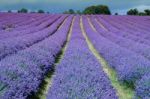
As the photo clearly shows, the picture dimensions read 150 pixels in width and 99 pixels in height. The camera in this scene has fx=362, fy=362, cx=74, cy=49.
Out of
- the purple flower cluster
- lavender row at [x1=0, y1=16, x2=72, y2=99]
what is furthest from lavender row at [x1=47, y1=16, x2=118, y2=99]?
the purple flower cluster

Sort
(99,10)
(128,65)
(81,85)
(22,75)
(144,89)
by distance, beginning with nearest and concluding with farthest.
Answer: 1. (81,85)
2. (144,89)
3. (22,75)
4. (128,65)
5. (99,10)

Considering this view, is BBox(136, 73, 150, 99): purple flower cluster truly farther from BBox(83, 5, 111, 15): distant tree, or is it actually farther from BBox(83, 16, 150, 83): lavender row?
BBox(83, 5, 111, 15): distant tree

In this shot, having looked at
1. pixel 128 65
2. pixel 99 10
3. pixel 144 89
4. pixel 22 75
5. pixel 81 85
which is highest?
pixel 81 85

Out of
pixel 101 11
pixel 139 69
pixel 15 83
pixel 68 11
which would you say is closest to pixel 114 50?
pixel 139 69

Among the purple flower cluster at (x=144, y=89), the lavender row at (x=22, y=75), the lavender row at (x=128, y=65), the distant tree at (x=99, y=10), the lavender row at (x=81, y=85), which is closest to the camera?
the lavender row at (x=81, y=85)

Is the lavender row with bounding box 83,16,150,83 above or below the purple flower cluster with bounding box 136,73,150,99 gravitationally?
below

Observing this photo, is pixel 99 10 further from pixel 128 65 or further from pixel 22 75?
pixel 22 75

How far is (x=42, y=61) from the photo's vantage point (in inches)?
440

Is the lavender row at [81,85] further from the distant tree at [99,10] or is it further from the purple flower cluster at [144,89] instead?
the distant tree at [99,10]

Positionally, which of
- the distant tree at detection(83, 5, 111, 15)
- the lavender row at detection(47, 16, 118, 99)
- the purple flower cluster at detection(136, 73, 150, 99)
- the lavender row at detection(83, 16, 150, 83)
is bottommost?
the distant tree at detection(83, 5, 111, 15)

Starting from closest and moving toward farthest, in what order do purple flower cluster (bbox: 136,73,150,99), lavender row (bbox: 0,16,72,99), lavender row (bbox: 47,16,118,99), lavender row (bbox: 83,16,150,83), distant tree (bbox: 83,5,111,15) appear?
lavender row (bbox: 47,16,118,99), lavender row (bbox: 0,16,72,99), purple flower cluster (bbox: 136,73,150,99), lavender row (bbox: 83,16,150,83), distant tree (bbox: 83,5,111,15)

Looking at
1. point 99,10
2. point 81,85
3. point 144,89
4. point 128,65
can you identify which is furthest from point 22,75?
point 99,10

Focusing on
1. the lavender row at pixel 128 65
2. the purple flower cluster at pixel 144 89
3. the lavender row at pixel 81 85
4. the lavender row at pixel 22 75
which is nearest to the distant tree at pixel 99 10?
the lavender row at pixel 128 65

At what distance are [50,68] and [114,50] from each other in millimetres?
3185
